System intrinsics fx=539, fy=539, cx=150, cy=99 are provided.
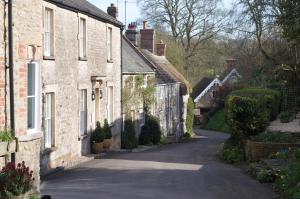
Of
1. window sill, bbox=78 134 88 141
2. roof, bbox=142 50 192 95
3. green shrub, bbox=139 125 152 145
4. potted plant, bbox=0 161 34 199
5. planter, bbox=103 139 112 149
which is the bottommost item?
green shrub, bbox=139 125 152 145

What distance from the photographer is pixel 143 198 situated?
12.7 meters

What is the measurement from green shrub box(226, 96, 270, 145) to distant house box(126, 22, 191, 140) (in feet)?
54.0

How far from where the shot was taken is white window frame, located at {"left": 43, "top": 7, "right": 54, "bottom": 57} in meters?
19.5

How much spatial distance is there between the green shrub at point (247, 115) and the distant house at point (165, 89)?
16.5 meters

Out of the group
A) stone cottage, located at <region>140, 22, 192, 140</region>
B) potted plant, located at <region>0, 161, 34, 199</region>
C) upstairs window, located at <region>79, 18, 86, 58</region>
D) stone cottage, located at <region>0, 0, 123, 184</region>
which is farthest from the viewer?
stone cottage, located at <region>140, 22, 192, 140</region>

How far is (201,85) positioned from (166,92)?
76.1 ft

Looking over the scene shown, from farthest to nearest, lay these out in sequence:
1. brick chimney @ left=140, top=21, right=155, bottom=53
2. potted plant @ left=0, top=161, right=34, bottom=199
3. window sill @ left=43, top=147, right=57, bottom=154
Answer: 1. brick chimney @ left=140, top=21, right=155, bottom=53
2. window sill @ left=43, top=147, right=57, bottom=154
3. potted plant @ left=0, top=161, right=34, bottom=199

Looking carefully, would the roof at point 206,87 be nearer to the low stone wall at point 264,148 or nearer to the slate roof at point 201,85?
the slate roof at point 201,85

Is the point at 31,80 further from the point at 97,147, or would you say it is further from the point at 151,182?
the point at 97,147

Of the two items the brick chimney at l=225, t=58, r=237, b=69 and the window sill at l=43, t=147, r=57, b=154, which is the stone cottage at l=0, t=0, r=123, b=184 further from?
the brick chimney at l=225, t=58, r=237, b=69

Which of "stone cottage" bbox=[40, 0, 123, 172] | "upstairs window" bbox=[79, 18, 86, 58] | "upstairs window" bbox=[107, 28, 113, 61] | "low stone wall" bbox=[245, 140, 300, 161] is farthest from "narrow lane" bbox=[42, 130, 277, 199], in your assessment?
"upstairs window" bbox=[107, 28, 113, 61]

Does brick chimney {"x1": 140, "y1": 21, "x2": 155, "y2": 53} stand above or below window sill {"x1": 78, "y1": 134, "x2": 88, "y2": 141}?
above

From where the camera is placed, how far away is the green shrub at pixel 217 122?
192 ft

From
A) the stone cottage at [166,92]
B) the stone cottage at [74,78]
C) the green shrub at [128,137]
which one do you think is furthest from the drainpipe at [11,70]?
the stone cottage at [166,92]
